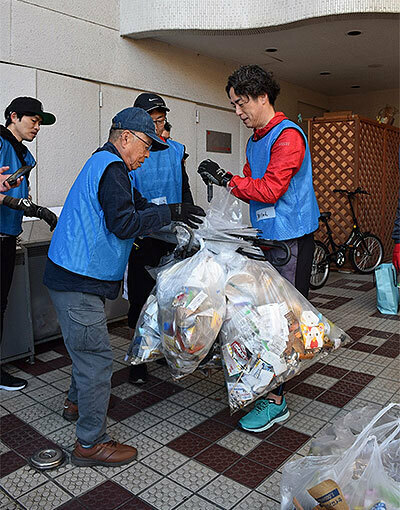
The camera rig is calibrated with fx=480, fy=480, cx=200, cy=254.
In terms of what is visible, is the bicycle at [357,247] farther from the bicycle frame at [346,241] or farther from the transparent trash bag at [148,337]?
the transparent trash bag at [148,337]

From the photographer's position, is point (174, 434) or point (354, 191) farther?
point (354, 191)

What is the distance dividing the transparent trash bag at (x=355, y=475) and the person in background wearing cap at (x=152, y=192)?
1546mm

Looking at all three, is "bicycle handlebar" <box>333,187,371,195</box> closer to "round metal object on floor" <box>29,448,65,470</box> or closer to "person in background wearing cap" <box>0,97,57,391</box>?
"person in background wearing cap" <box>0,97,57,391</box>

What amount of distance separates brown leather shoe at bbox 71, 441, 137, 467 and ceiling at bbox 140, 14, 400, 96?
150 inches

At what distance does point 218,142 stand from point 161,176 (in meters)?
3.28

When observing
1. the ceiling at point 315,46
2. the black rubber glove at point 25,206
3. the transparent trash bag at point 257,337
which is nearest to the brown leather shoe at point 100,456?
the transparent trash bag at point 257,337

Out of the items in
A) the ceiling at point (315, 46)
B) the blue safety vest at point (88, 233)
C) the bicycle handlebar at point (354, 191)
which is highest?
the ceiling at point (315, 46)

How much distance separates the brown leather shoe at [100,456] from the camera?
1972mm

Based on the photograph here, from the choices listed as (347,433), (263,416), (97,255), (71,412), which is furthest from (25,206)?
(347,433)

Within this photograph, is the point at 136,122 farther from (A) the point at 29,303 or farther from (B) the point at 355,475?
(A) the point at 29,303

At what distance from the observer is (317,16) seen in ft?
13.6

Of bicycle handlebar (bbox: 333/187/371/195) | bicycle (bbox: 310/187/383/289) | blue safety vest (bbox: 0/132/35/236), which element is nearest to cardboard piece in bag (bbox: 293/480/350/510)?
blue safety vest (bbox: 0/132/35/236)

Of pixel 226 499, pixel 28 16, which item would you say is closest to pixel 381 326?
pixel 226 499

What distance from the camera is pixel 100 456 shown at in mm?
1969
